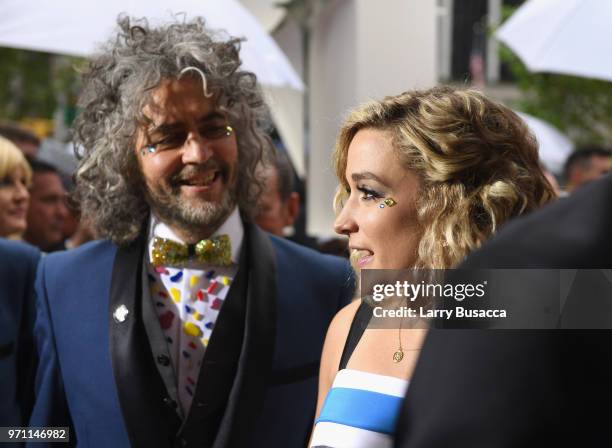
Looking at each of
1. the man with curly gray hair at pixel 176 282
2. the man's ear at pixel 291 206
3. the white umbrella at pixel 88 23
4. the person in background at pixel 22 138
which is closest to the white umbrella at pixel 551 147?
the man's ear at pixel 291 206

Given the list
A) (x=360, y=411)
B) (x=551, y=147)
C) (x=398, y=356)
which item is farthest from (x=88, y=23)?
(x=551, y=147)

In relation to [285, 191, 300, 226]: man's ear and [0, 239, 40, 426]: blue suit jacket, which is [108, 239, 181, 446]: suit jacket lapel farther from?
[285, 191, 300, 226]: man's ear

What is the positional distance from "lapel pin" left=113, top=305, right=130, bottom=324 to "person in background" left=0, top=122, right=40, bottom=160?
3212 millimetres

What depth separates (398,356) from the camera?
219 centimetres

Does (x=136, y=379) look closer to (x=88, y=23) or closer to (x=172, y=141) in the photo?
(x=172, y=141)

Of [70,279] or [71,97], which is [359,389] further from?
[71,97]

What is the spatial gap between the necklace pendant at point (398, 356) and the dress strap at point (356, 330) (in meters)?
0.13

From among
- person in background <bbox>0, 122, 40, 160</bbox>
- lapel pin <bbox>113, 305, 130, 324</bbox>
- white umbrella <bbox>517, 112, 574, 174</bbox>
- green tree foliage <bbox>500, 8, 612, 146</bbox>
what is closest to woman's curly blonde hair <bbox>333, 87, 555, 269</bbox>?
lapel pin <bbox>113, 305, 130, 324</bbox>

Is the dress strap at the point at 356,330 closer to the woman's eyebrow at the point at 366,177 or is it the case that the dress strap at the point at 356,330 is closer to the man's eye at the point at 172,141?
the woman's eyebrow at the point at 366,177

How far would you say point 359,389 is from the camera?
83.6 inches

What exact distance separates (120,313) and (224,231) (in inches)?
17.9

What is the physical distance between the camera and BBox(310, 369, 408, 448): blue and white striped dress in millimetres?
2029

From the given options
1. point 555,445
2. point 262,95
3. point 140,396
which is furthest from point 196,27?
point 555,445

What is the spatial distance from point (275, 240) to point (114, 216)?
1.89 ft
